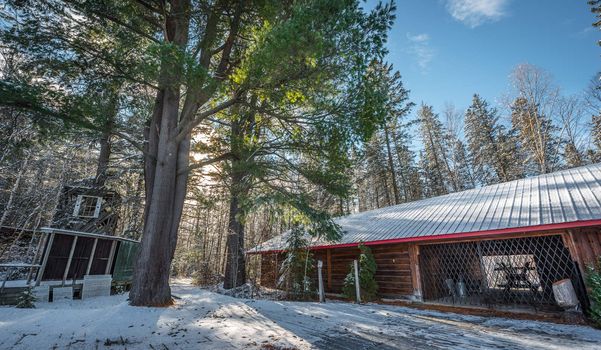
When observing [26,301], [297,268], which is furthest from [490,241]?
[26,301]

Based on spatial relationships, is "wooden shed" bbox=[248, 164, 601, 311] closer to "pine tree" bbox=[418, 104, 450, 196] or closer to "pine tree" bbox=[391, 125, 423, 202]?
"pine tree" bbox=[391, 125, 423, 202]

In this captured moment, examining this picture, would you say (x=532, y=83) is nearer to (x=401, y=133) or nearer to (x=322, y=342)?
(x=401, y=133)

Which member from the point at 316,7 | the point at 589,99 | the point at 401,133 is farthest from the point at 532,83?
the point at 316,7

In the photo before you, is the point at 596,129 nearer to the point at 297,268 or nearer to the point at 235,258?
the point at 297,268

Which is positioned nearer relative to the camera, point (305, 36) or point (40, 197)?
point (305, 36)

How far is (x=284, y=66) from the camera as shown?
4703 millimetres

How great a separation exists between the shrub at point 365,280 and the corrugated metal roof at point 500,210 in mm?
661

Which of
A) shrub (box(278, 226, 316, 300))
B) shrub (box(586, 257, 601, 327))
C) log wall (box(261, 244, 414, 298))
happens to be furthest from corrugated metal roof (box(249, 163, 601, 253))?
shrub (box(586, 257, 601, 327))

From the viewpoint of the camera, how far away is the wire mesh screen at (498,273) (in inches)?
326

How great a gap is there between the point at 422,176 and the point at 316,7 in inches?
985

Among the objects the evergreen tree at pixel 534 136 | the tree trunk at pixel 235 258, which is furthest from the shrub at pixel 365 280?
the evergreen tree at pixel 534 136

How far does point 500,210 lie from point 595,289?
287 cm

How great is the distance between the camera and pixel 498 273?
33.5 feet

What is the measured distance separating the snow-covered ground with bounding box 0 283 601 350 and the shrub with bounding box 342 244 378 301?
3481 millimetres
